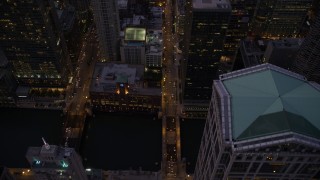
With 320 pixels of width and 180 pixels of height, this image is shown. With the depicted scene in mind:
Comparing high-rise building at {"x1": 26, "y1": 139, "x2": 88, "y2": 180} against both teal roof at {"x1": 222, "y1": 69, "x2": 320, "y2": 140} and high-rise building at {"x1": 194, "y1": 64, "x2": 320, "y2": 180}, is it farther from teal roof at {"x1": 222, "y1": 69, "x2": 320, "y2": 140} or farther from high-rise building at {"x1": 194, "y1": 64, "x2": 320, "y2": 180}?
teal roof at {"x1": 222, "y1": 69, "x2": 320, "y2": 140}

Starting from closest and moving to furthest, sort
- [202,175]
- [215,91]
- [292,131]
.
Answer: [292,131] → [215,91] → [202,175]

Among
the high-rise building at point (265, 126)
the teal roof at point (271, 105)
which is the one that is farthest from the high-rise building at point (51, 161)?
the teal roof at point (271, 105)

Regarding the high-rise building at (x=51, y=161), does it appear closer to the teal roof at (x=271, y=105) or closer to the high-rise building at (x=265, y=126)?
the high-rise building at (x=265, y=126)

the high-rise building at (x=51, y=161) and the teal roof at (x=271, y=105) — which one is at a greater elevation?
the teal roof at (x=271, y=105)

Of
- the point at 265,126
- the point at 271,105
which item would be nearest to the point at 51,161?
the point at 265,126

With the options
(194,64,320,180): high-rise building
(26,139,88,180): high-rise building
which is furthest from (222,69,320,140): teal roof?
(26,139,88,180): high-rise building

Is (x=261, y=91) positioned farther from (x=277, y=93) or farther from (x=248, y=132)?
(x=248, y=132)

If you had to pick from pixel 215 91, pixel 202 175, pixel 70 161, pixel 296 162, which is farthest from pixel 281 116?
pixel 70 161

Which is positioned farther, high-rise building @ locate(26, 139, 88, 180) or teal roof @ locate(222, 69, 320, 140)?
high-rise building @ locate(26, 139, 88, 180)
